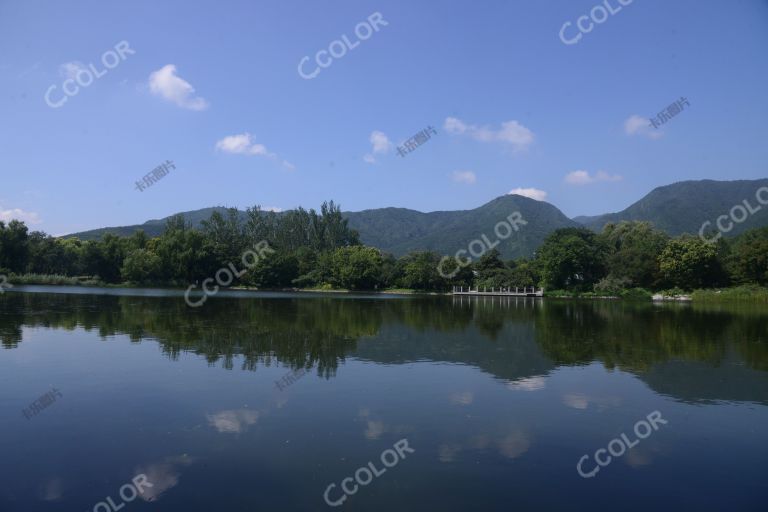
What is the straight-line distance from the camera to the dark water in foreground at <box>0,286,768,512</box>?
22.7ft

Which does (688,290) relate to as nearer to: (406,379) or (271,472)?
(406,379)

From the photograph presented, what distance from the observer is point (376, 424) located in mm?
9617

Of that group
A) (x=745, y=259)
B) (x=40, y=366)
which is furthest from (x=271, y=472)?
(x=745, y=259)

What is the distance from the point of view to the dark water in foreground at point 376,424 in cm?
691

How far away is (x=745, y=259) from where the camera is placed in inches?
2229

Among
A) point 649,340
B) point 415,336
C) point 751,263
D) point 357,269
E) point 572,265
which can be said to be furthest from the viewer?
point 357,269

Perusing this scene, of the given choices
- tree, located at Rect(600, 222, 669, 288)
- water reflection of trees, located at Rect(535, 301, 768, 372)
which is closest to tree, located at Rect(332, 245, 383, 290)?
tree, located at Rect(600, 222, 669, 288)

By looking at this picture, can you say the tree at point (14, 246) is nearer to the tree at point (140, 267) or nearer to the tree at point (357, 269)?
the tree at point (140, 267)

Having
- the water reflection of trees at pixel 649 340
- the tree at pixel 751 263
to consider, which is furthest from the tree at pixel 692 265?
the water reflection of trees at pixel 649 340

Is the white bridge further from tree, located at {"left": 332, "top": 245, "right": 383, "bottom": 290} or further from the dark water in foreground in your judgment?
the dark water in foreground

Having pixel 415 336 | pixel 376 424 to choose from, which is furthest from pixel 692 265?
pixel 376 424

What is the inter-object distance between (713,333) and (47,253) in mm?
86784

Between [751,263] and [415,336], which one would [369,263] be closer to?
[751,263]

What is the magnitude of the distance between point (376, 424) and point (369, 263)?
2692 inches
